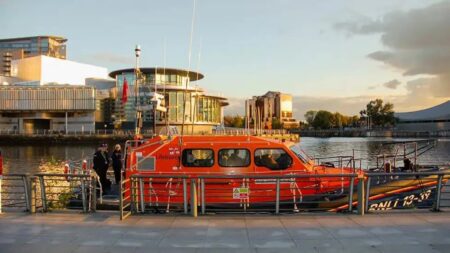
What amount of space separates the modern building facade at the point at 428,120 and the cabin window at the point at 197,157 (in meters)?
187

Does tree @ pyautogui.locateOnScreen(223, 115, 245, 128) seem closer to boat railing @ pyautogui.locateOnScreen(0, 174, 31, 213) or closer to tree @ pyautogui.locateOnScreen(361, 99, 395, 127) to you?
tree @ pyautogui.locateOnScreen(361, 99, 395, 127)

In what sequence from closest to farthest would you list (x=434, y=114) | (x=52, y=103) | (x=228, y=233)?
(x=228, y=233) → (x=52, y=103) → (x=434, y=114)

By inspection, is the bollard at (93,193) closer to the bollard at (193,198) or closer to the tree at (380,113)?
the bollard at (193,198)

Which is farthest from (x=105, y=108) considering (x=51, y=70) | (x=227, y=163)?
(x=227, y=163)

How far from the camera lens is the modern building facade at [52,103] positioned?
359 ft

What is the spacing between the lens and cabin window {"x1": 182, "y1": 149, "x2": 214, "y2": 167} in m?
12.1

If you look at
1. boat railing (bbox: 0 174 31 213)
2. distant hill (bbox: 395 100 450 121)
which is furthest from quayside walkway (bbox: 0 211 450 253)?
distant hill (bbox: 395 100 450 121)

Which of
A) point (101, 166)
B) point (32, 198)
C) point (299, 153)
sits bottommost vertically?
point (32, 198)

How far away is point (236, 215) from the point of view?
9836mm

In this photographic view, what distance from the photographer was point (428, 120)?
608ft

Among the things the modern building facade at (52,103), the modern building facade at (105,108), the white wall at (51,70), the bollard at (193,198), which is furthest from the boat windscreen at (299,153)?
the white wall at (51,70)

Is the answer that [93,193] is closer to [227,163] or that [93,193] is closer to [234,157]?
[227,163]

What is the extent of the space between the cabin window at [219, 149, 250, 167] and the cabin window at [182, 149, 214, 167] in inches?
12.9

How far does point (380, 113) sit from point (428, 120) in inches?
836
